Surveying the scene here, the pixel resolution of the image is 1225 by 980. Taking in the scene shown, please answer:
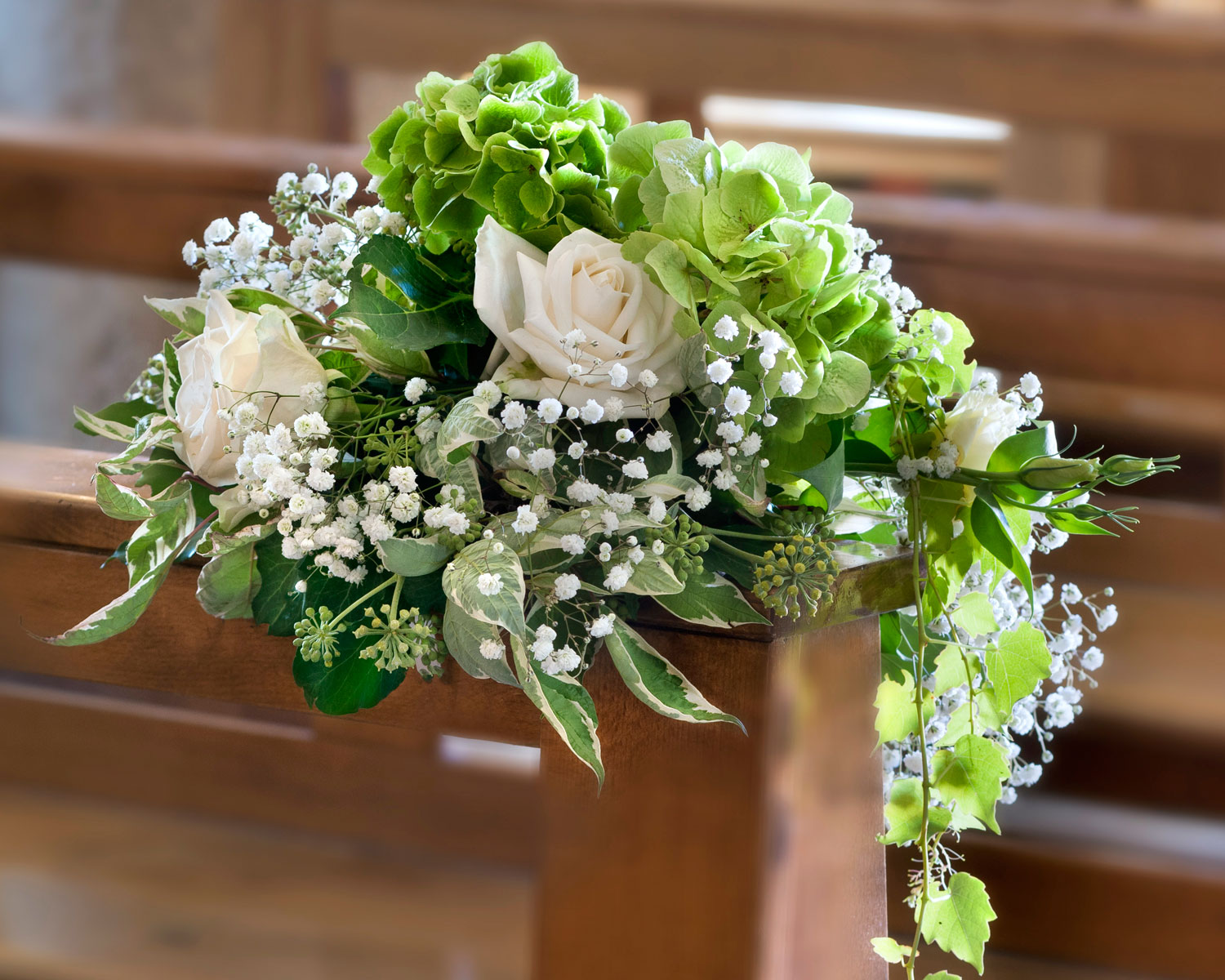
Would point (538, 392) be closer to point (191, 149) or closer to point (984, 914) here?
point (984, 914)

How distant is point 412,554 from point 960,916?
0.37 metres

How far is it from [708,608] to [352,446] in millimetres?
223

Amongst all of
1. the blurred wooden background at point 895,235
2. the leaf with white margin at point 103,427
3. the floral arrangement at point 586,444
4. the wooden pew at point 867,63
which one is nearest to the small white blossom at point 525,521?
the floral arrangement at point 586,444

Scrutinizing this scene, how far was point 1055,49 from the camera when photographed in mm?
1975

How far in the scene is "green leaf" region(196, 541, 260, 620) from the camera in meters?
0.64

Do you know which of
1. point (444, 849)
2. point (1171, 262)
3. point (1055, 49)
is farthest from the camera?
point (1055, 49)

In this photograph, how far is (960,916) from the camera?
65cm

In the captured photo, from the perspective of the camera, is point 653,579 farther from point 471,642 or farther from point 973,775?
point 973,775

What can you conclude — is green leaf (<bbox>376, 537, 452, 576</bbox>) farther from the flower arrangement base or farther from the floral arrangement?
the flower arrangement base

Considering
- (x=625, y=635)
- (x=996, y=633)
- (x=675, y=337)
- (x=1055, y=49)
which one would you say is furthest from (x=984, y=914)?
(x=1055, y=49)

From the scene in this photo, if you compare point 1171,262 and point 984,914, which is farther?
point 1171,262

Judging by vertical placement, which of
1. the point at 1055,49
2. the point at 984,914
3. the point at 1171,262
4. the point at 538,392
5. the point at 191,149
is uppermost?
the point at 1055,49

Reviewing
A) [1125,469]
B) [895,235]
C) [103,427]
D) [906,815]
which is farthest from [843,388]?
[895,235]

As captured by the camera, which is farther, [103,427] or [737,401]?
[103,427]
